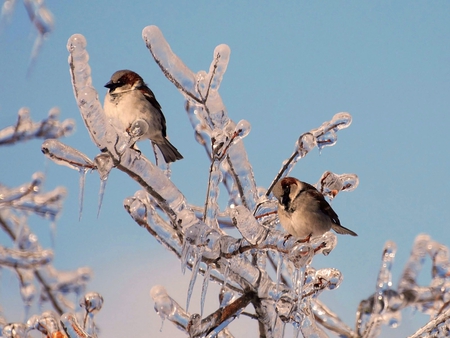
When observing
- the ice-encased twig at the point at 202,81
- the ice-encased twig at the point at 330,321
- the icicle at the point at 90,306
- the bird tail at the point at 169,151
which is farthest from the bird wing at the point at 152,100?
the icicle at the point at 90,306

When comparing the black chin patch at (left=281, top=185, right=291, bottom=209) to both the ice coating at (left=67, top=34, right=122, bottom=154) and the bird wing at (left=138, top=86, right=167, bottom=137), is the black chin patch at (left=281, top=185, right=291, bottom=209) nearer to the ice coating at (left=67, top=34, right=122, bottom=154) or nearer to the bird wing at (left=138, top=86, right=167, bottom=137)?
Result: the bird wing at (left=138, top=86, right=167, bottom=137)

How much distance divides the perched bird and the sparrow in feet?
3.70

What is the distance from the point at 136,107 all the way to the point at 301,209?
5.78 ft

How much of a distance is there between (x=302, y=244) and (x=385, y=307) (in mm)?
416

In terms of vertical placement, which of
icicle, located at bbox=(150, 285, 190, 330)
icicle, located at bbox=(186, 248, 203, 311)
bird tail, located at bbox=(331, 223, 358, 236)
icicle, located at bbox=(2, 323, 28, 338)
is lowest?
icicle, located at bbox=(2, 323, 28, 338)

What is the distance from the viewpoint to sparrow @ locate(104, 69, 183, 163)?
4543mm

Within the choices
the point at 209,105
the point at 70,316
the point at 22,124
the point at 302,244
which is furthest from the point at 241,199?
the point at 22,124

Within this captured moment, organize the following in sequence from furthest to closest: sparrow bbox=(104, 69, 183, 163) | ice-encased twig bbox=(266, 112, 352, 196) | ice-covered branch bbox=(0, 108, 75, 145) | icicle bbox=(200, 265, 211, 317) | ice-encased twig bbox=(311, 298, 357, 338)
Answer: sparrow bbox=(104, 69, 183, 163), ice-covered branch bbox=(0, 108, 75, 145), ice-encased twig bbox=(266, 112, 352, 196), ice-encased twig bbox=(311, 298, 357, 338), icicle bbox=(200, 265, 211, 317)

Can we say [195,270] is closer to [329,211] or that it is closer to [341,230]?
[329,211]

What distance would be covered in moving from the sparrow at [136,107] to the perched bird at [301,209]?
113 centimetres

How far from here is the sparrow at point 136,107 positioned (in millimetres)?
4543

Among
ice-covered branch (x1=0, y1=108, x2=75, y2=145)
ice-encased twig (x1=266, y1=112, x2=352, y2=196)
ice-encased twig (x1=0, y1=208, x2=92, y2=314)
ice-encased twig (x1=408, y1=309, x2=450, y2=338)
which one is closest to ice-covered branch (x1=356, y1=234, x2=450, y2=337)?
ice-encased twig (x1=408, y1=309, x2=450, y2=338)

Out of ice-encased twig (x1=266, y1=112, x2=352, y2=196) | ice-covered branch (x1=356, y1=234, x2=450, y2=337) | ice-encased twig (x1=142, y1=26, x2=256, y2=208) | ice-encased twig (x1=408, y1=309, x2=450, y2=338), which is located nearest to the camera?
ice-covered branch (x1=356, y1=234, x2=450, y2=337)

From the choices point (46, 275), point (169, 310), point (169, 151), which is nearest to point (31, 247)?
point (46, 275)
